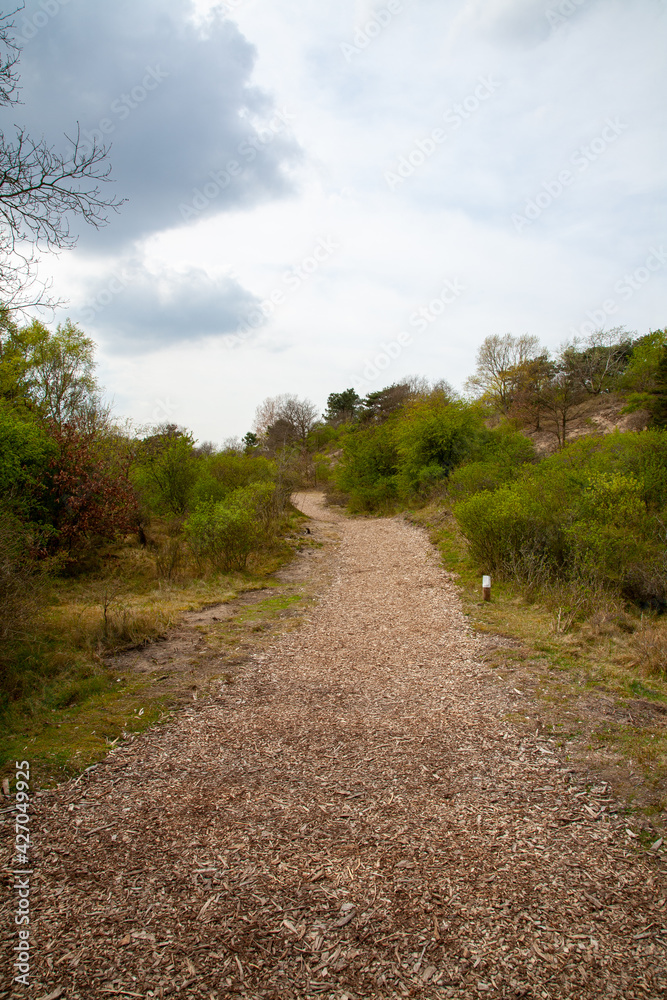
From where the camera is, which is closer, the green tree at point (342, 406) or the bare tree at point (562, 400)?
the bare tree at point (562, 400)

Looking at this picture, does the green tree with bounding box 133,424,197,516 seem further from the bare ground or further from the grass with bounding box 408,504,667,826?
the bare ground

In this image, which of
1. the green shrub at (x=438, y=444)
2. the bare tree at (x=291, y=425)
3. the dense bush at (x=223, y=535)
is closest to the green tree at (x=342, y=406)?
the bare tree at (x=291, y=425)

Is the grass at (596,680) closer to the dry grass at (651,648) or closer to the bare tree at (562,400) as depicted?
the dry grass at (651,648)

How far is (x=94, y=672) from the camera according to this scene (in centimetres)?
621

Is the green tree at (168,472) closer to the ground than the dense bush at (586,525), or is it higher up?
higher up

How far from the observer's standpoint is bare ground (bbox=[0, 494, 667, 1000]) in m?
2.54

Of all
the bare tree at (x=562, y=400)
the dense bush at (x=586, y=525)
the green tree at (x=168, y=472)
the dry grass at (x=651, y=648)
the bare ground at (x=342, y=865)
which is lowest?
the bare ground at (x=342, y=865)

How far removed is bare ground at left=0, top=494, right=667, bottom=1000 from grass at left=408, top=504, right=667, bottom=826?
29cm

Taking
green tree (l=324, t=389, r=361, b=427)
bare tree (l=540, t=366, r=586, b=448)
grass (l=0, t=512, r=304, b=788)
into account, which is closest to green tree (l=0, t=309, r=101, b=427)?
grass (l=0, t=512, r=304, b=788)

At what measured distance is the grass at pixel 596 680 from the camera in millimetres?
4219

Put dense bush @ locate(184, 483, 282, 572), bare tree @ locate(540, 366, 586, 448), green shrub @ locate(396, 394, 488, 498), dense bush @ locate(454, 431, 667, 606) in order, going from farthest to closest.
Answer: bare tree @ locate(540, 366, 586, 448)
green shrub @ locate(396, 394, 488, 498)
dense bush @ locate(184, 483, 282, 572)
dense bush @ locate(454, 431, 667, 606)

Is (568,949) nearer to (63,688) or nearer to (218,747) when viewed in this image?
(218,747)

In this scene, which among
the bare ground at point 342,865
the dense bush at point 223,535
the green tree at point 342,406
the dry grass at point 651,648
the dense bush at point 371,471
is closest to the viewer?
the bare ground at point 342,865

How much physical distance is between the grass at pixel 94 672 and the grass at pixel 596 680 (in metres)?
3.68
